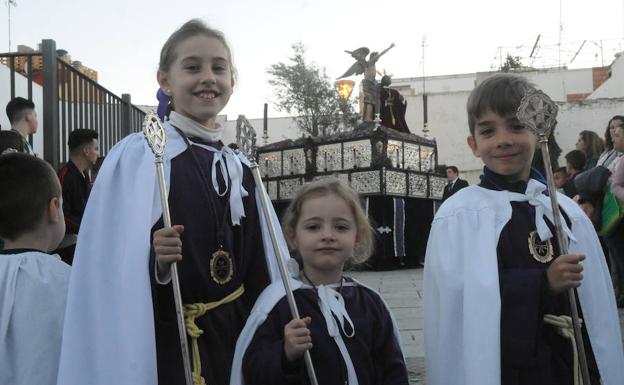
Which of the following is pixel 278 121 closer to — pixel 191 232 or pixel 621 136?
pixel 621 136

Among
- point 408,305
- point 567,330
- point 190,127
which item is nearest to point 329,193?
point 190,127

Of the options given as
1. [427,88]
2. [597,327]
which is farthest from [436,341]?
[427,88]

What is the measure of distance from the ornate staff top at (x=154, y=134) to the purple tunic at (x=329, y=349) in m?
0.69

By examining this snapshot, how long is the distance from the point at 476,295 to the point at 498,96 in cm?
76

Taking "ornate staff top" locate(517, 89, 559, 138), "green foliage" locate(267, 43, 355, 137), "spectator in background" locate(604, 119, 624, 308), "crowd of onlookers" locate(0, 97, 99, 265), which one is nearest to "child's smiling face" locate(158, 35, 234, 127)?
"ornate staff top" locate(517, 89, 559, 138)

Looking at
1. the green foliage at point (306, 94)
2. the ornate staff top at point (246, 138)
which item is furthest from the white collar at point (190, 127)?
the green foliage at point (306, 94)

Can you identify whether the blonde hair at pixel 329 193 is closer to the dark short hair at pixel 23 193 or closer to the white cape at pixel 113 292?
the white cape at pixel 113 292

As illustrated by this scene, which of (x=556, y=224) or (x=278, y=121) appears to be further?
(x=278, y=121)

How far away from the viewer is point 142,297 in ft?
7.83

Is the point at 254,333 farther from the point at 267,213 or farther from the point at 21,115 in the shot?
the point at 21,115

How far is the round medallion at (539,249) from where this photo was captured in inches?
97.3

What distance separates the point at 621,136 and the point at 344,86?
11.4 metres

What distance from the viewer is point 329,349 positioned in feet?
7.95

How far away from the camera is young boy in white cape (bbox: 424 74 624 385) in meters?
2.36
